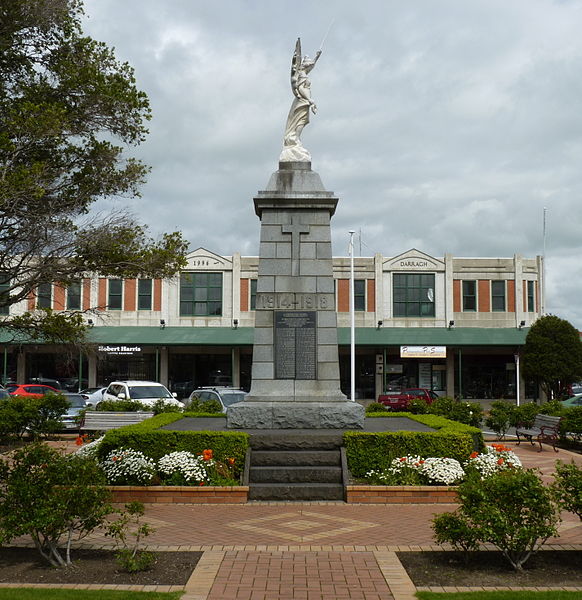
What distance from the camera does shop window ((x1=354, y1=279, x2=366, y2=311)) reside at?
4262cm

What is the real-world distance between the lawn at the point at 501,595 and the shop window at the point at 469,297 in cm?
3766

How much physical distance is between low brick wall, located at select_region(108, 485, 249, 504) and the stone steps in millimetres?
416

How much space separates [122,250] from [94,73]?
3633 mm

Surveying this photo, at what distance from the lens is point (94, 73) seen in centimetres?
1412

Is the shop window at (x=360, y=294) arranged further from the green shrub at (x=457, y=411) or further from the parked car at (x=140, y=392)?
the green shrub at (x=457, y=411)

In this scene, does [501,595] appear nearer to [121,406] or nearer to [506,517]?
[506,517]

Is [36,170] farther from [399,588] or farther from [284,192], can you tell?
[399,588]

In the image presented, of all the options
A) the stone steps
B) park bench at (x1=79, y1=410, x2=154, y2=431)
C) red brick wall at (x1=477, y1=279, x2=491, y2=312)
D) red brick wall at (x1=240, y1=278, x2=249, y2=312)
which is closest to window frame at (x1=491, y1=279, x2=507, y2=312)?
red brick wall at (x1=477, y1=279, x2=491, y2=312)

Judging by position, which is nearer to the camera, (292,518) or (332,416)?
(292,518)

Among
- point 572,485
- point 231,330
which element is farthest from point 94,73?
point 231,330

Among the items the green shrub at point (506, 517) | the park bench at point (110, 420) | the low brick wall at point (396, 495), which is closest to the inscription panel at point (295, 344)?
the low brick wall at point (396, 495)

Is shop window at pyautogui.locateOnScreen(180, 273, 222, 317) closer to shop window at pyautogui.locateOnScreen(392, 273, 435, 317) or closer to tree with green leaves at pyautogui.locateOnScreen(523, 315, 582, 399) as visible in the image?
shop window at pyautogui.locateOnScreen(392, 273, 435, 317)

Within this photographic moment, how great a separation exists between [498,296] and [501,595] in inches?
1514

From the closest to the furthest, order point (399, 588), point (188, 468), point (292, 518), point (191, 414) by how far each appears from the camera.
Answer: point (399, 588)
point (292, 518)
point (188, 468)
point (191, 414)
